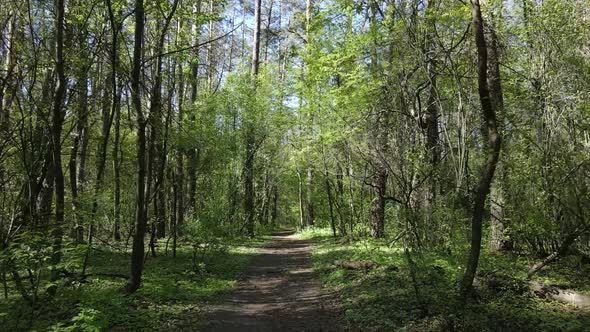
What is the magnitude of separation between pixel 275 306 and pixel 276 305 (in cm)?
8

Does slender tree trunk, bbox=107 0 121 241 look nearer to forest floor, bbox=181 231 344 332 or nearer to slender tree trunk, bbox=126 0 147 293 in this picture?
slender tree trunk, bbox=126 0 147 293

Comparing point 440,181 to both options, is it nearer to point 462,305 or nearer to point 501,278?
point 501,278

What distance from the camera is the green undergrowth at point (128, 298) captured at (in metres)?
5.71

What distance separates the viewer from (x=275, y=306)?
784cm

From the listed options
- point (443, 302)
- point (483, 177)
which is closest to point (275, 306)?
point (443, 302)

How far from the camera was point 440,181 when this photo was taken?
7.89 metres

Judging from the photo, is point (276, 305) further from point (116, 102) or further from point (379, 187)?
point (116, 102)

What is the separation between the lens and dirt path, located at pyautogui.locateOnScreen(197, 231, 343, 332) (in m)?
6.54

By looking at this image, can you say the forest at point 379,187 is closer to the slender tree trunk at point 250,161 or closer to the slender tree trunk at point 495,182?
the slender tree trunk at point 495,182

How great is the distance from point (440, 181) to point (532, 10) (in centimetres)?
479

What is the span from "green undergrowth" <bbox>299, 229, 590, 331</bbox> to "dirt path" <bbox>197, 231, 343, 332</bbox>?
1.64ft

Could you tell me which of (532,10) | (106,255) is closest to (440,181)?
(532,10)

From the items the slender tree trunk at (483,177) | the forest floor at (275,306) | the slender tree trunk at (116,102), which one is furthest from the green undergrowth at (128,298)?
the slender tree trunk at (483,177)

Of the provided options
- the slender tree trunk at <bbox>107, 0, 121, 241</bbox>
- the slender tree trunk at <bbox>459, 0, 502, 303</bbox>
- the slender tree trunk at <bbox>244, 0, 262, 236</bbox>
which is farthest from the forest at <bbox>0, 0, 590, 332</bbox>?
the slender tree trunk at <bbox>244, 0, 262, 236</bbox>
